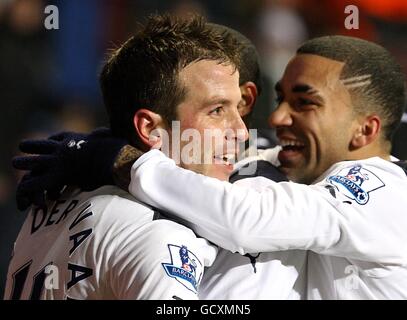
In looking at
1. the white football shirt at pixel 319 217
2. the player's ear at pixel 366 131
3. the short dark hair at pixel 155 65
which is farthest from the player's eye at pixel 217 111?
the player's ear at pixel 366 131

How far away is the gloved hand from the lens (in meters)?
2.46

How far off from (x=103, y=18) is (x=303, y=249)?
3.27 metres

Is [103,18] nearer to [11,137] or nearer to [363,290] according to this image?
[11,137]

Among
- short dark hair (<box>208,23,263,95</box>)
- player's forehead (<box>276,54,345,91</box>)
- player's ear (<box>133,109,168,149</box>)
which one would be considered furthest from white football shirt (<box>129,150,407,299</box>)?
short dark hair (<box>208,23,263,95</box>)

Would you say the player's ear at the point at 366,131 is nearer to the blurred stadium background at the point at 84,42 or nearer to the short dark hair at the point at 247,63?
the short dark hair at the point at 247,63

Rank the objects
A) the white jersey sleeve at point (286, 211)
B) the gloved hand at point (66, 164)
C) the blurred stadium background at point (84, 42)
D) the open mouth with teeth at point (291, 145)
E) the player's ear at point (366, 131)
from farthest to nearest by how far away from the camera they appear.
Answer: the blurred stadium background at point (84, 42)
the open mouth with teeth at point (291, 145)
the player's ear at point (366, 131)
the gloved hand at point (66, 164)
the white jersey sleeve at point (286, 211)

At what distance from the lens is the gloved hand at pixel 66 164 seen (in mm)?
2459

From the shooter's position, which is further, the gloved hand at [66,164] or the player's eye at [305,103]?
the player's eye at [305,103]

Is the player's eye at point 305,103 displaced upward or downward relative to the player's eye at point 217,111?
downward

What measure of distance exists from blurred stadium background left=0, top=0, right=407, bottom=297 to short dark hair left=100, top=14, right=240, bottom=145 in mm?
1694

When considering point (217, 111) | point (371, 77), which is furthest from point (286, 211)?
point (371, 77)

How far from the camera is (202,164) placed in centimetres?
255

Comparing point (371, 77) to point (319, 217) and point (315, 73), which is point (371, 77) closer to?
point (315, 73)

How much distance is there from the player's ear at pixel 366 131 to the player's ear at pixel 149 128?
805 mm
